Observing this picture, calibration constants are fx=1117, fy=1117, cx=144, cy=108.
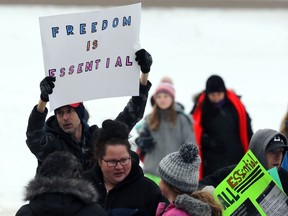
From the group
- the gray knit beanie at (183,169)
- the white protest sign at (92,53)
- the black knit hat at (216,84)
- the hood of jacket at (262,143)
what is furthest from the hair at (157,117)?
the gray knit beanie at (183,169)

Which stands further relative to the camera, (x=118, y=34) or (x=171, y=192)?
(x=118, y=34)

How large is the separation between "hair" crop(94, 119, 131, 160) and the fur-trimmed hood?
2.43ft

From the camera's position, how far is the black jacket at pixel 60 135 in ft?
20.0

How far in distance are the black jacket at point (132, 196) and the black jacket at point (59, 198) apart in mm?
689

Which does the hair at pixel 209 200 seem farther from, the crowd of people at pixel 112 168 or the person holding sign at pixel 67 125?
the person holding sign at pixel 67 125

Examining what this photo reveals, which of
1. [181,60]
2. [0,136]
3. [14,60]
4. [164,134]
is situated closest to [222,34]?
[181,60]

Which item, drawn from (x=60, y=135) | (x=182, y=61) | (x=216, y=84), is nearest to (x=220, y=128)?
(x=216, y=84)

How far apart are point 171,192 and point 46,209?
862 mm

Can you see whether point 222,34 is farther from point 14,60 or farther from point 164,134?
point 164,134

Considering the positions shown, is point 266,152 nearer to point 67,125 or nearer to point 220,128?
point 67,125

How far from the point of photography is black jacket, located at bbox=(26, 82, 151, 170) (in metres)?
6.09

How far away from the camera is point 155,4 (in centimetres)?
2084

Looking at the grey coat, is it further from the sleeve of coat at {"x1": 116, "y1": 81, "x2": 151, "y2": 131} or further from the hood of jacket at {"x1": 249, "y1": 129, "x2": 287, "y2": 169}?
the hood of jacket at {"x1": 249, "y1": 129, "x2": 287, "y2": 169}

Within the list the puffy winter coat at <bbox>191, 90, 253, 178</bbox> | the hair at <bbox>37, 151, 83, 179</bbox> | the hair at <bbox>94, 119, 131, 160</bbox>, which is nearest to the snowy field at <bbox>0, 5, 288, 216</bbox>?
the puffy winter coat at <bbox>191, 90, 253, 178</bbox>
